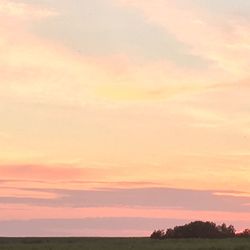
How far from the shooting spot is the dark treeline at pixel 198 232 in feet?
359

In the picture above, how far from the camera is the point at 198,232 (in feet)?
363

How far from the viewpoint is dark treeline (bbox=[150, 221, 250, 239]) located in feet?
359
